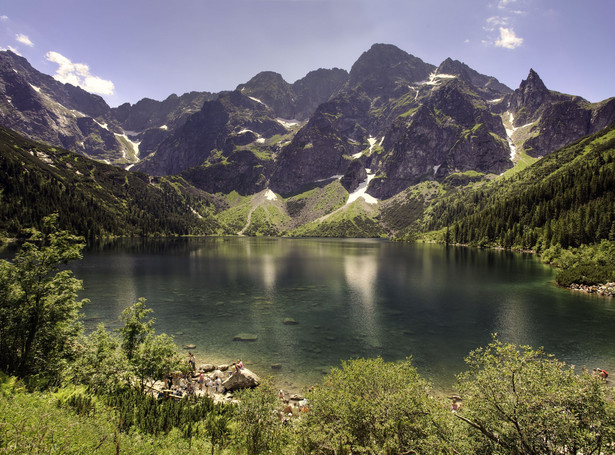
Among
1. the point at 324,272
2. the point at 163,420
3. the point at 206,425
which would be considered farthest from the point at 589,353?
the point at 324,272

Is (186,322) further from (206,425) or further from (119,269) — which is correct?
(119,269)

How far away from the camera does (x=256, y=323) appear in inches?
2167

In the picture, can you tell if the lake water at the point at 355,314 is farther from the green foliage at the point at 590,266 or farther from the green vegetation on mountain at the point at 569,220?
the green vegetation on mountain at the point at 569,220

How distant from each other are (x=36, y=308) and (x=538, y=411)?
35.8 m

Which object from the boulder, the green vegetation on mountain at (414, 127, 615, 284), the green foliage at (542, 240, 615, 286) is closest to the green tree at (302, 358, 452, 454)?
the boulder

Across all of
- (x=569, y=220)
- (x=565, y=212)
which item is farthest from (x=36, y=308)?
(x=565, y=212)

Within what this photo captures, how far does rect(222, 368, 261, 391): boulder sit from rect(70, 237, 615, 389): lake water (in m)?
3.79

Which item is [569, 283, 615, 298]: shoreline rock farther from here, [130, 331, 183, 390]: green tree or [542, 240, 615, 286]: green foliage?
[130, 331, 183, 390]: green tree

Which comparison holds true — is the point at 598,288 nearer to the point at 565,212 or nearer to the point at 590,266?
the point at 590,266

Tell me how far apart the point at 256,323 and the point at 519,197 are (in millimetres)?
208295

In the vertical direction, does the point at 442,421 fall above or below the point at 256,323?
above

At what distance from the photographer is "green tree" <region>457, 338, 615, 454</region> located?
12953mm

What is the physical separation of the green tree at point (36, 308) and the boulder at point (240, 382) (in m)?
15.3

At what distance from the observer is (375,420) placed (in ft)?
57.7
